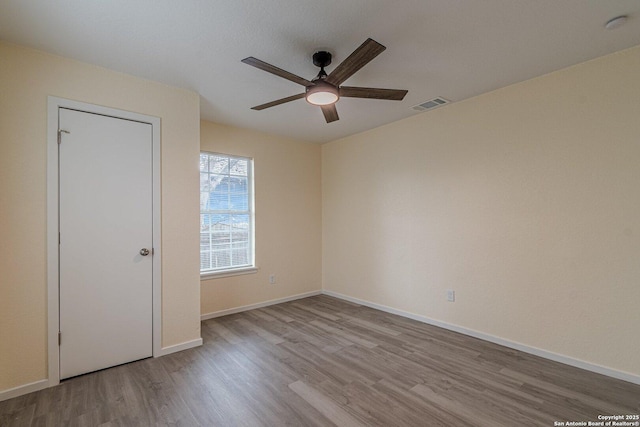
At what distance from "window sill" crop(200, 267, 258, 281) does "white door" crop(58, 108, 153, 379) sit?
1102 mm

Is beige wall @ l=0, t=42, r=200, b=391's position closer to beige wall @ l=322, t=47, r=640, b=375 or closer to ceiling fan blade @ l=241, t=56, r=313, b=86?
ceiling fan blade @ l=241, t=56, r=313, b=86

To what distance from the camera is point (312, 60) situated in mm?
2424

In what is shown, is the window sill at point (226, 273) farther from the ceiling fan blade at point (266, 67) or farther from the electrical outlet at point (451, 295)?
the ceiling fan blade at point (266, 67)

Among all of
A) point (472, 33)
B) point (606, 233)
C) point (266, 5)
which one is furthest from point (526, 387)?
point (266, 5)

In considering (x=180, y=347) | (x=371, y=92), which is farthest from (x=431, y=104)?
(x=180, y=347)

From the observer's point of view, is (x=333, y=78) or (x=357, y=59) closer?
(x=357, y=59)

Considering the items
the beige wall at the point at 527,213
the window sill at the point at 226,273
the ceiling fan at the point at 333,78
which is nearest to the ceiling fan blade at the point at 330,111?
the ceiling fan at the point at 333,78

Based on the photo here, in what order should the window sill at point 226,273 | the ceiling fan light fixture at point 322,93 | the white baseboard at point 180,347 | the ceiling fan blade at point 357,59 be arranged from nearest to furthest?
the ceiling fan blade at point 357,59
the ceiling fan light fixture at point 322,93
the white baseboard at point 180,347
the window sill at point 226,273

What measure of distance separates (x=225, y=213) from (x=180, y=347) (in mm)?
1816

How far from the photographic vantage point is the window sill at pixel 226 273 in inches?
154

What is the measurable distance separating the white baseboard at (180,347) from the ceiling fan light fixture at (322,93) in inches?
103

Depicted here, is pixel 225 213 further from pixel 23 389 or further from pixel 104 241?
pixel 23 389

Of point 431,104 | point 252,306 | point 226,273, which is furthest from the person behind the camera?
point 252,306

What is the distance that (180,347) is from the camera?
117 inches
